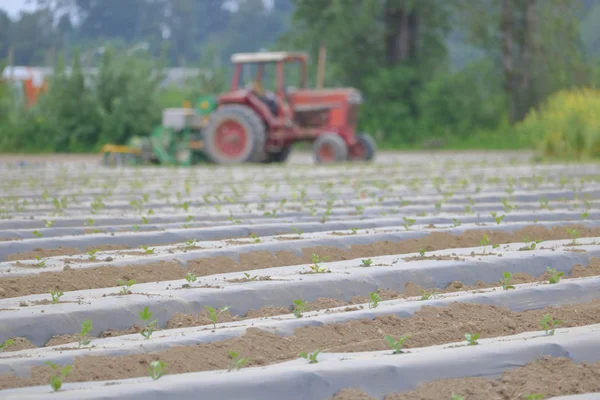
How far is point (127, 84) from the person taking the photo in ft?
73.0

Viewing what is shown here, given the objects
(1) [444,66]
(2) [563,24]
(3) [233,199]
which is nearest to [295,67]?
(1) [444,66]

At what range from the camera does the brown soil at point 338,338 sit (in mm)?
3420

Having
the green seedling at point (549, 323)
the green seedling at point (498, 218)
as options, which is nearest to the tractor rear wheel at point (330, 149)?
the green seedling at point (498, 218)

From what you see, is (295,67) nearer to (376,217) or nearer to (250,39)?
(376,217)

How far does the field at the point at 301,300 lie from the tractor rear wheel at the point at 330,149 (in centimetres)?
745

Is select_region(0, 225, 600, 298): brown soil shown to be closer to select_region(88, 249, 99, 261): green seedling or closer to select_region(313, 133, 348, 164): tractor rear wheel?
select_region(88, 249, 99, 261): green seedling

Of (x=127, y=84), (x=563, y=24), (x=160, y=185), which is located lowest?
(x=160, y=185)

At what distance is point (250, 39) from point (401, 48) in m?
39.1

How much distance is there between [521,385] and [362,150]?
1340cm

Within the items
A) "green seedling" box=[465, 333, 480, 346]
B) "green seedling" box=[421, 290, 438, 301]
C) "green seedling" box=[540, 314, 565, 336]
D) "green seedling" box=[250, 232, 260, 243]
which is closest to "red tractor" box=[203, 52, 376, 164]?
"green seedling" box=[250, 232, 260, 243]

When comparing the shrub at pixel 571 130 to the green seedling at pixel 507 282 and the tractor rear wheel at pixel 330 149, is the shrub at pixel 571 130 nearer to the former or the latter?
the tractor rear wheel at pixel 330 149

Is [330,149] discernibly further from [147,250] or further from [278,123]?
[147,250]

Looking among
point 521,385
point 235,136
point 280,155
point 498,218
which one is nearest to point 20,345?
point 521,385

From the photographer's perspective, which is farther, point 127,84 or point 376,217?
point 127,84
